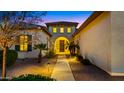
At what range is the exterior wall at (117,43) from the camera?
36.6 ft

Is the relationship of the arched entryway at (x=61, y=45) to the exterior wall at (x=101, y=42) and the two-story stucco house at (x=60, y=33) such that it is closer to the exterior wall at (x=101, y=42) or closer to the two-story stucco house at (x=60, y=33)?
the two-story stucco house at (x=60, y=33)

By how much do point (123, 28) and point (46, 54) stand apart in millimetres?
5032

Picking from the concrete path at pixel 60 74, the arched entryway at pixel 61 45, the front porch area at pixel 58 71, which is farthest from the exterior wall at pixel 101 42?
the concrete path at pixel 60 74

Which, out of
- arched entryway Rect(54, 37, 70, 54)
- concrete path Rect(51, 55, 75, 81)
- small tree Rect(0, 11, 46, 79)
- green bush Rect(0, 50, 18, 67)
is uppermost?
small tree Rect(0, 11, 46, 79)

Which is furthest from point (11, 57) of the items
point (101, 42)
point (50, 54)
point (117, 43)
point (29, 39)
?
point (117, 43)

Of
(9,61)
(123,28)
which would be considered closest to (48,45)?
(9,61)

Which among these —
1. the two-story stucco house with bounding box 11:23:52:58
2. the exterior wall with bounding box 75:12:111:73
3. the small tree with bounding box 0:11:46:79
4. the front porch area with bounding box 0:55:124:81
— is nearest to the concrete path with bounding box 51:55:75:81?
the front porch area with bounding box 0:55:124:81

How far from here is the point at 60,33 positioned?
603 inches

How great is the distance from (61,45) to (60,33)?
0.73 m

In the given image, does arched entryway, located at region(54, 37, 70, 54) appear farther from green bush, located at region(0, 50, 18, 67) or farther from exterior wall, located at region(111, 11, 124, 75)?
exterior wall, located at region(111, 11, 124, 75)

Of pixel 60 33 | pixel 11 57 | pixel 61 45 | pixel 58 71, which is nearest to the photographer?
pixel 58 71

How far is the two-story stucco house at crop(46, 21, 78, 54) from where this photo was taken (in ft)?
48.2

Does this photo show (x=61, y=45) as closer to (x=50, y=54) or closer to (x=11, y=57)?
(x=50, y=54)
